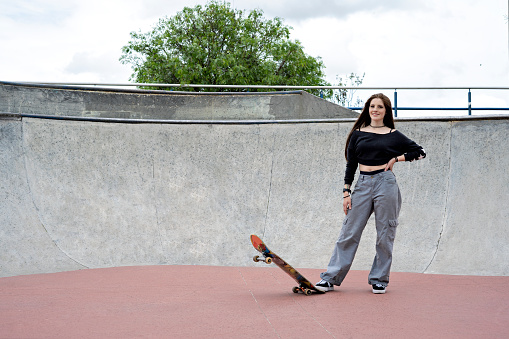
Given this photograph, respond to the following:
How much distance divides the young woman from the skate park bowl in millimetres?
1934

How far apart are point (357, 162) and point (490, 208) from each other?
3.11 m

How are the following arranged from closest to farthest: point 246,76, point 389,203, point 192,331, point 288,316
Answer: point 192,331
point 288,316
point 389,203
point 246,76

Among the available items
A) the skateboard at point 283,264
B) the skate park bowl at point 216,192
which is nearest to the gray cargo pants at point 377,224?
the skateboard at point 283,264

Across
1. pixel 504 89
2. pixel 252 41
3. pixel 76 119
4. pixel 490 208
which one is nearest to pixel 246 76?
pixel 252 41

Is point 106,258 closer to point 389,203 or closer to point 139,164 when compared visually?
point 139,164

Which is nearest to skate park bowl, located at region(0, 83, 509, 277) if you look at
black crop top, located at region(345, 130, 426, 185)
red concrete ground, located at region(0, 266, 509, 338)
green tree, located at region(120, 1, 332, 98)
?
red concrete ground, located at region(0, 266, 509, 338)

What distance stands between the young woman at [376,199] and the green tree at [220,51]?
67.9 feet

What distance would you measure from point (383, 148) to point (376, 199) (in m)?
0.49

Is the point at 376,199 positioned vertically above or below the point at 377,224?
above

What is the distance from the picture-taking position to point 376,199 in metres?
4.58

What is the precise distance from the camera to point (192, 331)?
3217 millimetres

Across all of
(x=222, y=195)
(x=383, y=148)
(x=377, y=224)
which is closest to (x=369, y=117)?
(x=383, y=148)

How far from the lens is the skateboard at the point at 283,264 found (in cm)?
421

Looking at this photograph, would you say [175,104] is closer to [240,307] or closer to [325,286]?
[325,286]
